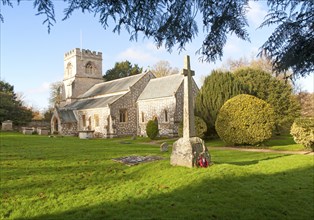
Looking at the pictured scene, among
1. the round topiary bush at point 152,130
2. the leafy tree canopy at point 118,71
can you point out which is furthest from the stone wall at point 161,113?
the leafy tree canopy at point 118,71

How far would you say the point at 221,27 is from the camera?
123 inches

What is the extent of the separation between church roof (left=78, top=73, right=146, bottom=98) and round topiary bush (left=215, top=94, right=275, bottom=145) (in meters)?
15.6

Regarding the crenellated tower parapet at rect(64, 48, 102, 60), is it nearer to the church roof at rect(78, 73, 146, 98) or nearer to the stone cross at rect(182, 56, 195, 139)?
the church roof at rect(78, 73, 146, 98)

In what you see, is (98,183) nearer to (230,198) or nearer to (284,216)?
(230,198)

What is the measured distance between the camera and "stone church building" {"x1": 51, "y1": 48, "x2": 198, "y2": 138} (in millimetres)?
28270

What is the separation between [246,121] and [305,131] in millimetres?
3550

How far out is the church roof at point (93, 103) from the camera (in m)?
31.2

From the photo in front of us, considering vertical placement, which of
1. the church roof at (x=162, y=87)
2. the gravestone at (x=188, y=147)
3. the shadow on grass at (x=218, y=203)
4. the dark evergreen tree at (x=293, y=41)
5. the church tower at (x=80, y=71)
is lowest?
the shadow on grass at (x=218, y=203)

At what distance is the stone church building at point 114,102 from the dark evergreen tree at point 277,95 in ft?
20.6

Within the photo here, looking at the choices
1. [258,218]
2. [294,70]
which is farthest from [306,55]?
[258,218]

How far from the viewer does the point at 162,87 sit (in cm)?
3002

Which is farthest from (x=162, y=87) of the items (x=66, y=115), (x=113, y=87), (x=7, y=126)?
(x=7, y=126)

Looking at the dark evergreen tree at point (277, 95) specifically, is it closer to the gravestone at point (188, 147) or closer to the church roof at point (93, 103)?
the church roof at point (93, 103)

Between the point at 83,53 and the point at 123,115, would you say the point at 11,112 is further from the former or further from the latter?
the point at 123,115
